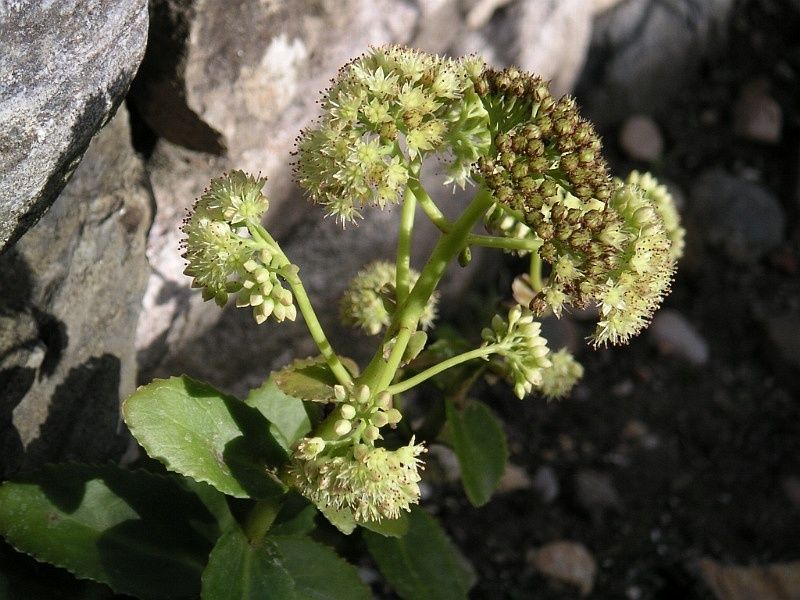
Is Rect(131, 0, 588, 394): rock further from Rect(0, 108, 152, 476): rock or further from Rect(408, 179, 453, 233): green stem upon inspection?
Rect(408, 179, 453, 233): green stem

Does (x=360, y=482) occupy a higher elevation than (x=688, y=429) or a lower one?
higher

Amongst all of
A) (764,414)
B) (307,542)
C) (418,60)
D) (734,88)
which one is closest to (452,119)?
(418,60)

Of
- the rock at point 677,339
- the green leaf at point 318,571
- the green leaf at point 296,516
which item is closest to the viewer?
the green leaf at point 318,571

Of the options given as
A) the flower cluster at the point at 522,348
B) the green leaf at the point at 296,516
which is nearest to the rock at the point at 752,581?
the green leaf at the point at 296,516

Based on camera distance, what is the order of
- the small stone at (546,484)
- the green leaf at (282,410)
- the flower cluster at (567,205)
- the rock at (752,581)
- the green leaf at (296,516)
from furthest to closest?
the small stone at (546,484), the rock at (752,581), the green leaf at (296,516), the green leaf at (282,410), the flower cluster at (567,205)

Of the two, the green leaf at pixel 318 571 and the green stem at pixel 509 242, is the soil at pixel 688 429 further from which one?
the green stem at pixel 509 242

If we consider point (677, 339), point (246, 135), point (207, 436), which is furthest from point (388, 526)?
point (677, 339)

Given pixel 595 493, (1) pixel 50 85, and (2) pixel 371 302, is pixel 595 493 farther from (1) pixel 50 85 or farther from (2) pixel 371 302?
(1) pixel 50 85
